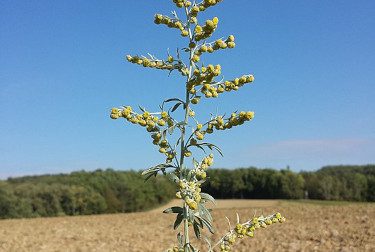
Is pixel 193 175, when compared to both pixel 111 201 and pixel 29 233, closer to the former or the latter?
pixel 29 233

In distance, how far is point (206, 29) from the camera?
4641mm

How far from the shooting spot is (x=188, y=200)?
4.27m

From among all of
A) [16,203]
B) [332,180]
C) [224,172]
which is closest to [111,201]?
[16,203]

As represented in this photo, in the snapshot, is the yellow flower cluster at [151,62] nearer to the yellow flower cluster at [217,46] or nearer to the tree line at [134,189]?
the yellow flower cluster at [217,46]

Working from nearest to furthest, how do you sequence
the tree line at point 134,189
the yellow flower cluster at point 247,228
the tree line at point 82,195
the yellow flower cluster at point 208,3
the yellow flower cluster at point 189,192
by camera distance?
the yellow flower cluster at point 189,192, the yellow flower cluster at point 208,3, the yellow flower cluster at point 247,228, the tree line at point 82,195, the tree line at point 134,189

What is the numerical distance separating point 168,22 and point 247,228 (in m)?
2.20

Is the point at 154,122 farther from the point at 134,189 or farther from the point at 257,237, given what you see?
the point at 134,189

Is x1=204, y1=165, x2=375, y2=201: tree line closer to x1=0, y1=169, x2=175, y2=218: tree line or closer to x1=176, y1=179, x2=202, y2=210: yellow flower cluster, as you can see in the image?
x1=0, y1=169, x2=175, y2=218: tree line

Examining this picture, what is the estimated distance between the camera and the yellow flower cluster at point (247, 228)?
16.4 ft

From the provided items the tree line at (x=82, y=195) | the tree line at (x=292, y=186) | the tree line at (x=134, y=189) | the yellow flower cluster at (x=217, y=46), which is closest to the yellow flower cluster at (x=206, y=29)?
the yellow flower cluster at (x=217, y=46)

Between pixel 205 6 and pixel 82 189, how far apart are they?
2782 inches

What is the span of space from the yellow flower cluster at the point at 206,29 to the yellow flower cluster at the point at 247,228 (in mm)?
1864

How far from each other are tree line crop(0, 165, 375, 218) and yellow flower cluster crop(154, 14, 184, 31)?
64.1 metres

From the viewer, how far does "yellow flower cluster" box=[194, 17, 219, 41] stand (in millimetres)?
4555
